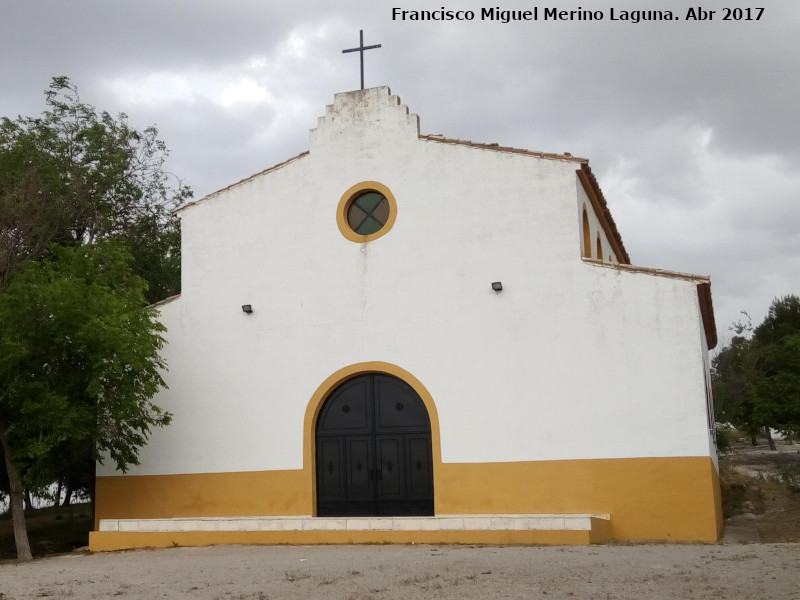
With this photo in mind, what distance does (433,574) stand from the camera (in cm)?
981

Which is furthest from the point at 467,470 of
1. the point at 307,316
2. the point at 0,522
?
the point at 0,522

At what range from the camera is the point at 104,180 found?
915 inches

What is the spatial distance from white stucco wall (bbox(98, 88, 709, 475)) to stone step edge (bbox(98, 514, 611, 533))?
184 centimetres

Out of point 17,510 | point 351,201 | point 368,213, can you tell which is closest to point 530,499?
point 368,213

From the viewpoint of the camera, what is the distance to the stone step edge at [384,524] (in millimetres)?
12922

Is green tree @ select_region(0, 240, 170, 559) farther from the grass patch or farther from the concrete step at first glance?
the grass patch

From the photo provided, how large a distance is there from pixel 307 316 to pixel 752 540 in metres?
8.13

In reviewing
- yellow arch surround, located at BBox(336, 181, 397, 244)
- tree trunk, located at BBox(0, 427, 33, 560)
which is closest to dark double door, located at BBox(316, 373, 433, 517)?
yellow arch surround, located at BBox(336, 181, 397, 244)

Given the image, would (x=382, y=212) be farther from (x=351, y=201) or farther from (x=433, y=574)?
(x=433, y=574)

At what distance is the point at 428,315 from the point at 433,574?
21.3ft

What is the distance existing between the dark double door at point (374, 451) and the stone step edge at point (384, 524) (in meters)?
1.79

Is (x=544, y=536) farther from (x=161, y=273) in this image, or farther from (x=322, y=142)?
(x=161, y=273)

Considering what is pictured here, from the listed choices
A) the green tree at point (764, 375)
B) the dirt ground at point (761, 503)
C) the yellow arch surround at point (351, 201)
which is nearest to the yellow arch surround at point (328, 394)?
the yellow arch surround at point (351, 201)

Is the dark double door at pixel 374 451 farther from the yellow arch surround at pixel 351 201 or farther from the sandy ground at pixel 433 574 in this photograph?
the sandy ground at pixel 433 574
